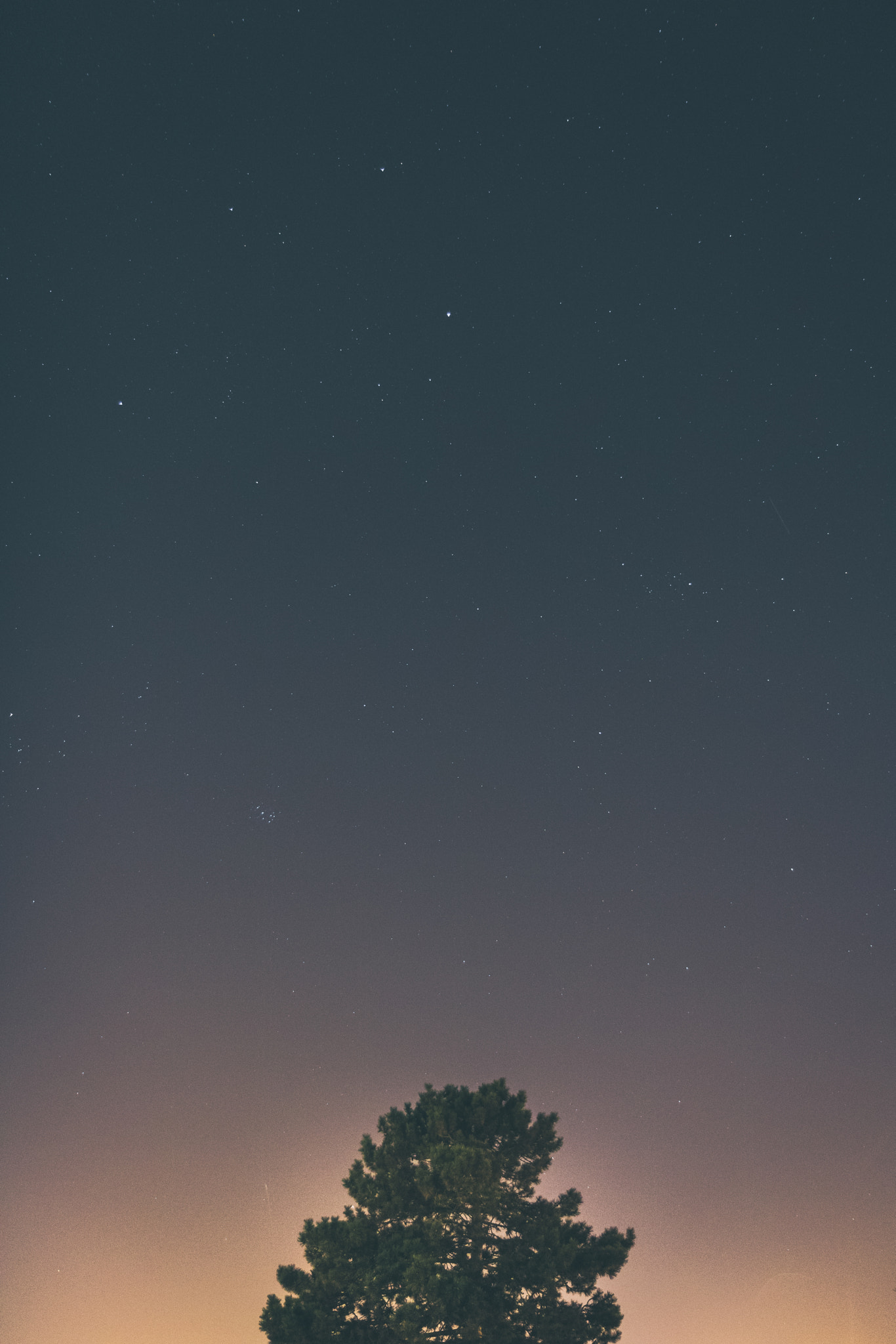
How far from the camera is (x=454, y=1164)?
17.3 meters

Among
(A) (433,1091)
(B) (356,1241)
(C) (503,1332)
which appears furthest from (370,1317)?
(A) (433,1091)

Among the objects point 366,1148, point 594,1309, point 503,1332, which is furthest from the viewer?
point 366,1148

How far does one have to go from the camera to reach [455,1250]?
58.1 feet

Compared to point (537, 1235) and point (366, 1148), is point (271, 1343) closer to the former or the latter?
point (366, 1148)

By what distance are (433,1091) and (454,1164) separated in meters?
2.39

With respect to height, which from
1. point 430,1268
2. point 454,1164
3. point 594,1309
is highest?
point 454,1164

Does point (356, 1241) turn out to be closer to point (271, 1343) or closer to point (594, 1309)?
point (271, 1343)

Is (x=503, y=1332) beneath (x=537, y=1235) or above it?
beneath

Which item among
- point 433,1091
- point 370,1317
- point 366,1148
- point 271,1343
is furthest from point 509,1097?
point 271,1343

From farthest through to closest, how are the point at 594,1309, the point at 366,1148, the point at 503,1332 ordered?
the point at 366,1148 → the point at 594,1309 → the point at 503,1332

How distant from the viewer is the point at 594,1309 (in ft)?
59.0

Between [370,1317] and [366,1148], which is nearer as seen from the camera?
[370,1317]

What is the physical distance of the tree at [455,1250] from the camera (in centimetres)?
1686

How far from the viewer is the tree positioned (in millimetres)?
16859
